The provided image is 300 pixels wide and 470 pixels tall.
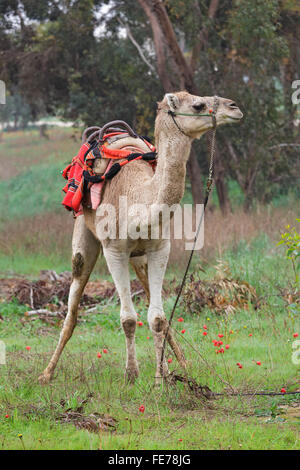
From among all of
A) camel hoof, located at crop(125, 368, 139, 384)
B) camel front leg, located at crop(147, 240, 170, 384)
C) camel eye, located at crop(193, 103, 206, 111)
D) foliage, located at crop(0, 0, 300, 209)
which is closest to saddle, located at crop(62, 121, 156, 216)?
camel front leg, located at crop(147, 240, 170, 384)

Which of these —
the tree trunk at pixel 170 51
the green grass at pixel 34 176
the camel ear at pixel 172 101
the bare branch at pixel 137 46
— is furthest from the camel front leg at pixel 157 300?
the green grass at pixel 34 176

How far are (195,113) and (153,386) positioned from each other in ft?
7.57

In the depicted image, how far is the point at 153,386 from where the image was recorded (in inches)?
237

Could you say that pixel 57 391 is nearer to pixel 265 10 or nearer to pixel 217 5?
pixel 265 10

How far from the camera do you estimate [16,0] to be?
2038cm

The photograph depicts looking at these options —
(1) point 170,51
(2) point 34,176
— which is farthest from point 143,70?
(2) point 34,176

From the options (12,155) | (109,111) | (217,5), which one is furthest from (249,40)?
(12,155)

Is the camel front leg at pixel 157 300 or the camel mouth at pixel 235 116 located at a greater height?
the camel mouth at pixel 235 116

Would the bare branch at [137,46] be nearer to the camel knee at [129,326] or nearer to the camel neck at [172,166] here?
the camel knee at [129,326]

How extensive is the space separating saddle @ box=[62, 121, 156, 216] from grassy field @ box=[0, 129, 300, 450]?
5.26 ft

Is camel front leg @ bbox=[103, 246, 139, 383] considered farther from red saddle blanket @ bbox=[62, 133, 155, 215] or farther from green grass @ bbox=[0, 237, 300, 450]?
red saddle blanket @ bbox=[62, 133, 155, 215]

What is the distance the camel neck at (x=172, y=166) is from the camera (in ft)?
18.4

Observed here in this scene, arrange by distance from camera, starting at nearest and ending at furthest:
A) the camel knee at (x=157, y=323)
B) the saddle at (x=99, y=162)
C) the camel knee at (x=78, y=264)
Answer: the camel knee at (x=157, y=323)
the saddle at (x=99, y=162)
the camel knee at (x=78, y=264)

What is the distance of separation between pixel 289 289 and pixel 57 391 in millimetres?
4199
